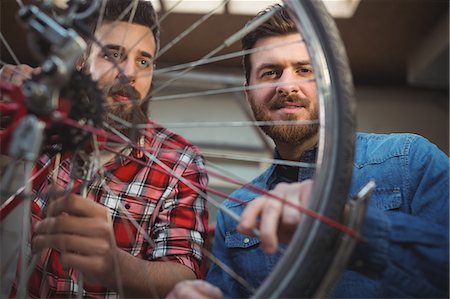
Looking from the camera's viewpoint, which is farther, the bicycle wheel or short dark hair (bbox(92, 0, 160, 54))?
short dark hair (bbox(92, 0, 160, 54))

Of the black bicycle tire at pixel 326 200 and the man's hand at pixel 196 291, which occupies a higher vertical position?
the black bicycle tire at pixel 326 200

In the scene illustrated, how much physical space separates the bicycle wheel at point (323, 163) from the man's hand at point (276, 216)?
0.01 metres

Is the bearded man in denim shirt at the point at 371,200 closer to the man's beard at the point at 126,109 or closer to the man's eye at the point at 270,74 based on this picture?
the man's eye at the point at 270,74

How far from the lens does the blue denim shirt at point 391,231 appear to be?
50 centimetres

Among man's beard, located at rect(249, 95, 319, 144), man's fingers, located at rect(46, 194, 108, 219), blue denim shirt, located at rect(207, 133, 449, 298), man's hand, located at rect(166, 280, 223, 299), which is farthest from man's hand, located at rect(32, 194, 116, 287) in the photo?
man's beard, located at rect(249, 95, 319, 144)

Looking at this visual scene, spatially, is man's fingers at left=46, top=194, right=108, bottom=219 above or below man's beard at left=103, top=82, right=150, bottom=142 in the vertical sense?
below

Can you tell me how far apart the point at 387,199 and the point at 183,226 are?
0.91 ft

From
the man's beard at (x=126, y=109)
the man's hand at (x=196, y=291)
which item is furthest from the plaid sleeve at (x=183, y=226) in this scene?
the man's hand at (x=196, y=291)

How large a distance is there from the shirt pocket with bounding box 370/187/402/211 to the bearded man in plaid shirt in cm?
22

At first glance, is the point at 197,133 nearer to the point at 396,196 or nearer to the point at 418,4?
the point at 418,4

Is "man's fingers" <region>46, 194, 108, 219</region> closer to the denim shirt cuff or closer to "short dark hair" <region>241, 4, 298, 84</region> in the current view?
the denim shirt cuff

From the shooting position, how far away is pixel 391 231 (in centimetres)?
50

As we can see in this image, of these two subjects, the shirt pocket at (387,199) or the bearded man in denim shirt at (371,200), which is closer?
the bearded man in denim shirt at (371,200)

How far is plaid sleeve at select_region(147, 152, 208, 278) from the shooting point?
0.75m
